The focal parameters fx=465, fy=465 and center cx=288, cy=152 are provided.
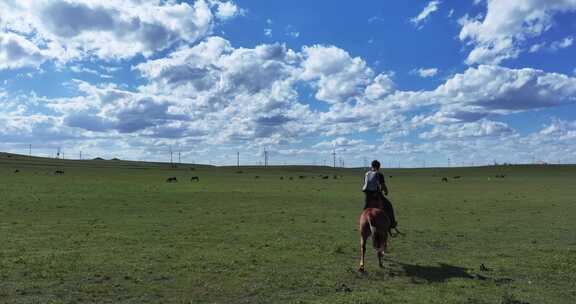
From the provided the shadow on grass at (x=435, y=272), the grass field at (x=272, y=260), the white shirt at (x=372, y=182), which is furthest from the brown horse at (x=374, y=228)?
the white shirt at (x=372, y=182)

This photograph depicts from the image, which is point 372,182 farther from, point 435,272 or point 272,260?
point 272,260

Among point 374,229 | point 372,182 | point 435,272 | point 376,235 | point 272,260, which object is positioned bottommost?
point 435,272

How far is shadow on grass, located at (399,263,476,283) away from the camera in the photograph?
12.0 m

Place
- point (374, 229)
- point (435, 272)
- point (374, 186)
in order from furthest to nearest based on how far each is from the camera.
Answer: point (374, 186) → point (435, 272) → point (374, 229)

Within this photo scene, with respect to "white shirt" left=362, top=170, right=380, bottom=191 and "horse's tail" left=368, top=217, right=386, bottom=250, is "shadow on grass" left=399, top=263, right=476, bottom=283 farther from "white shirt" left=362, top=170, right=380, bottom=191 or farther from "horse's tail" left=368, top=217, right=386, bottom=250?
"white shirt" left=362, top=170, right=380, bottom=191

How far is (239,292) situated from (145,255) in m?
5.13

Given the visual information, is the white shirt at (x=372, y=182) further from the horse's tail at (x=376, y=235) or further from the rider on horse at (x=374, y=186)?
the horse's tail at (x=376, y=235)

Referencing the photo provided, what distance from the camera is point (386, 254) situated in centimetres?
1509

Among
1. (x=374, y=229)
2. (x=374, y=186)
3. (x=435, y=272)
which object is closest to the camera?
(x=374, y=229)

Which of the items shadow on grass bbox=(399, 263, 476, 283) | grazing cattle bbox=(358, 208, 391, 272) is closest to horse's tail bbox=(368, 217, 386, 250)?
grazing cattle bbox=(358, 208, 391, 272)

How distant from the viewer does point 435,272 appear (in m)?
12.7

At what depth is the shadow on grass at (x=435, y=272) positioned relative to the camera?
473 inches

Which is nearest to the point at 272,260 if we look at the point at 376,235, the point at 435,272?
the point at 376,235

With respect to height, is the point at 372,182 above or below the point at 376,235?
above
